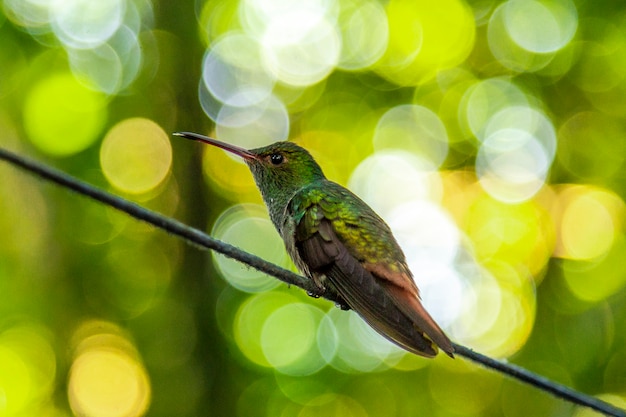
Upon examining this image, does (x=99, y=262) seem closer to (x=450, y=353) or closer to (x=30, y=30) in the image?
(x=30, y=30)

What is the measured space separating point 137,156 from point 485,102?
5176 millimetres

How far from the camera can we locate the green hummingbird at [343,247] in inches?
130

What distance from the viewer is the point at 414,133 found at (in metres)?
9.99

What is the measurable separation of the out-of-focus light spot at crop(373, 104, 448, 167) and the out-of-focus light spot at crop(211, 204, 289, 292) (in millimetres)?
2067

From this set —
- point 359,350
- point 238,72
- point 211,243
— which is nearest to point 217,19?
point 238,72

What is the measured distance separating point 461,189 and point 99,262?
5.15 m

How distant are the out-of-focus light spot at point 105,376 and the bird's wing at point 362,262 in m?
4.46

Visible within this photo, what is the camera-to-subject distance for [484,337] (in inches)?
379

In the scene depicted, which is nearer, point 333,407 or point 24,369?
point 24,369

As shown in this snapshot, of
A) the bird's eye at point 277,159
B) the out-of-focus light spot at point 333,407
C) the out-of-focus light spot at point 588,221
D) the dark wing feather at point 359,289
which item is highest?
the out-of-focus light spot at point 588,221

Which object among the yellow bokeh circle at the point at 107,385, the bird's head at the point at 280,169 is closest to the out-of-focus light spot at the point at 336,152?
the yellow bokeh circle at the point at 107,385

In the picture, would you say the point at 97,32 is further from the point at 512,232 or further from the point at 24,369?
the point at 512,232

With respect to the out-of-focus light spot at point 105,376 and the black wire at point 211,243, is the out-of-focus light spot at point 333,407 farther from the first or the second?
the black wire at point 211,243

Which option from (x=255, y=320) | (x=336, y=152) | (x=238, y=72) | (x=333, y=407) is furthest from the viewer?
(x=238, y=72)
